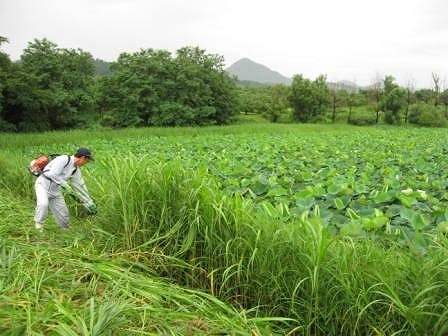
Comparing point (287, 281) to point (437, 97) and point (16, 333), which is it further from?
point (437, 97)

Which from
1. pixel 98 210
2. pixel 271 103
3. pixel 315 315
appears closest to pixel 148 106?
pixel 271 103

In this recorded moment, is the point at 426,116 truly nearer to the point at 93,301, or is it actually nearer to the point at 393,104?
the point at 393,104

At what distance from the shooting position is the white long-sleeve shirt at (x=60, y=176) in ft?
15.0

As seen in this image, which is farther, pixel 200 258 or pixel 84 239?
pixel 84 239

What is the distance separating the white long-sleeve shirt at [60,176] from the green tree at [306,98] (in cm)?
3377

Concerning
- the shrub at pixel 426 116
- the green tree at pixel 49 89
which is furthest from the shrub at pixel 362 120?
the green tree at pixel 49 89

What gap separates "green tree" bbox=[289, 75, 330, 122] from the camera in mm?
36531

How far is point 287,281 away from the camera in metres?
2.76

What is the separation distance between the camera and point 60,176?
4613 millimetres

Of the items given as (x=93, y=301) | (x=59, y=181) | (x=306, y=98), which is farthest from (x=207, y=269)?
(x=306, y=98)

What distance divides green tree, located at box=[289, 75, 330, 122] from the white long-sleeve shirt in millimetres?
33770

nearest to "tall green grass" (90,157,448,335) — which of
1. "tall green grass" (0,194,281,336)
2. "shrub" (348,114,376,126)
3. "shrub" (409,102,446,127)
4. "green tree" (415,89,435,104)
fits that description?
"tall green grass" (0,194,281,336)

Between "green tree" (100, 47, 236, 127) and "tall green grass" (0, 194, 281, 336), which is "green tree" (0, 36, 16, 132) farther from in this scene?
"tall green grass" (0, 194, 281, 336)

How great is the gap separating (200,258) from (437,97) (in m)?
49.5
